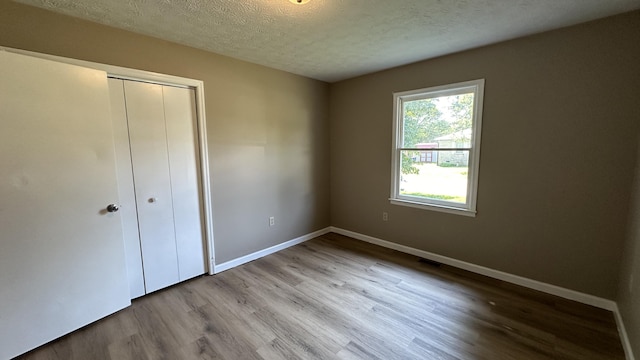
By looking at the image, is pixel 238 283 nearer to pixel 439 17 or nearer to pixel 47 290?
pixel 47 290

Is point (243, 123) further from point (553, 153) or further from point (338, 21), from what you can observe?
point (553, 153)

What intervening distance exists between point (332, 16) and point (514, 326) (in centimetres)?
278

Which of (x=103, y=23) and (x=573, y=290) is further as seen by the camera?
(x=573, y=290)

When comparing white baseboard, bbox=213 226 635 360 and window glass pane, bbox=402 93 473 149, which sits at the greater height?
window glass pane, bbox=402 93 473 149

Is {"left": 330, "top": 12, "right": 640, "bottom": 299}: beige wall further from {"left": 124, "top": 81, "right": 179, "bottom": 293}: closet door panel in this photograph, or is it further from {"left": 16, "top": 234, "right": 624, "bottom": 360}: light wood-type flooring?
{"left": 124, "top": 81, "right": 179, "bottom": 293}: closet door panel

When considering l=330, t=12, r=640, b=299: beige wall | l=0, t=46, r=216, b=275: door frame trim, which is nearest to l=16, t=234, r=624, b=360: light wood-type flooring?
l=330, t=12, r=640, b=299: beige wall

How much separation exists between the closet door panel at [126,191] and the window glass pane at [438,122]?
304 centimetres

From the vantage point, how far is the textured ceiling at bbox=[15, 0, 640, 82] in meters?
1.78

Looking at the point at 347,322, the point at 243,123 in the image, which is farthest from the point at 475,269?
the point at 243,123

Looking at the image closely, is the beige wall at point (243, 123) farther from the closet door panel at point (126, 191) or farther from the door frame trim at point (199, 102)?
the closet door panel at point (126, 191)

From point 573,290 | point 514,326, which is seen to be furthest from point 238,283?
point 573,290

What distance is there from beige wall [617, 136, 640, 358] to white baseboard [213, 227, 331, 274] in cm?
320

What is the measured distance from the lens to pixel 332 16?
1941mm

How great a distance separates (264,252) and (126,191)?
1.73m
